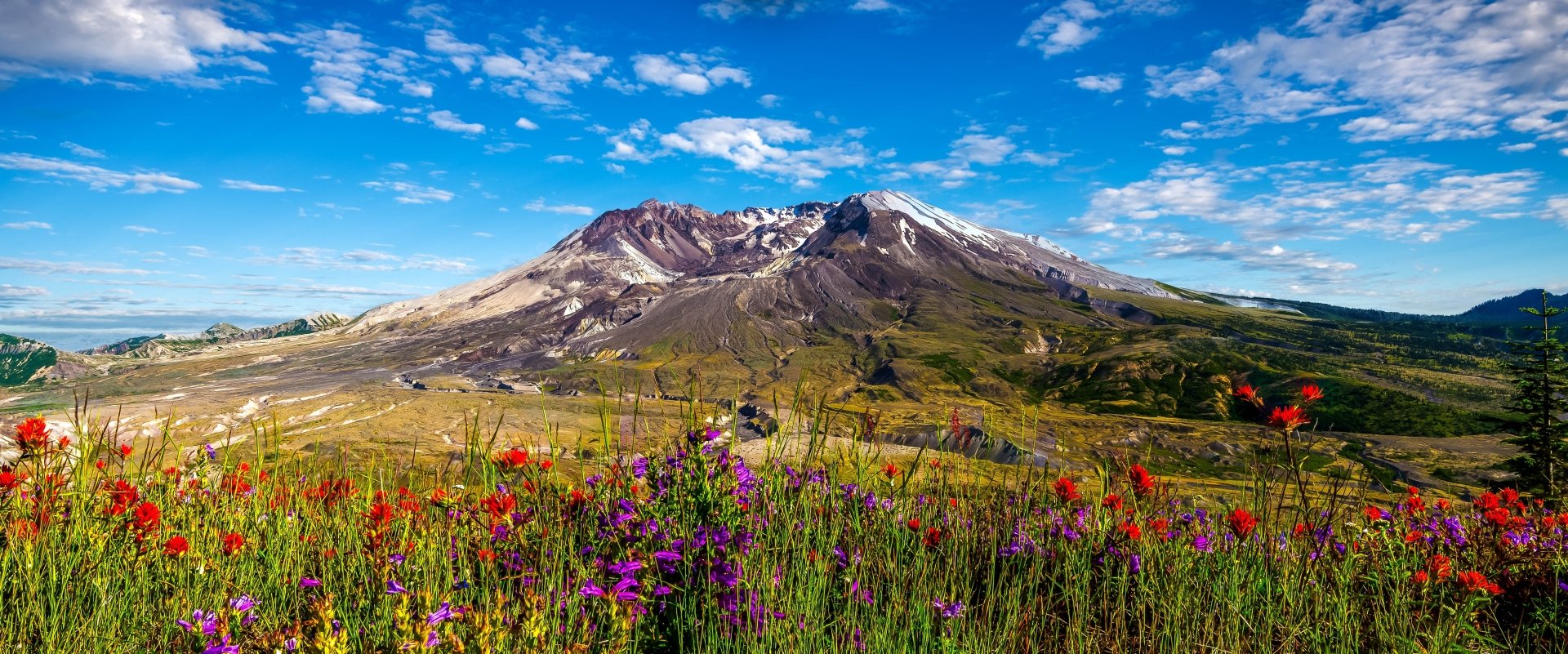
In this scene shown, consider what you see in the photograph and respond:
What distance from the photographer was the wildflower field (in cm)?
343

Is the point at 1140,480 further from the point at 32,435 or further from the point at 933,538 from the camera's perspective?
the point at 32,435

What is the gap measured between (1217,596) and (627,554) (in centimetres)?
345

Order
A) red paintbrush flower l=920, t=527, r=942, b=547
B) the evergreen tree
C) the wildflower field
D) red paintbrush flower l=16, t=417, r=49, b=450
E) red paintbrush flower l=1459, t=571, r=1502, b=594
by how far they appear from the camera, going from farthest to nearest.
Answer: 1. the evergreen tree
2. red paintbrush flower l=920, t=527, r=942, b=547
3. red paintbrush flower l=16, t=417, r=49, b=450
4. red paintbrush flower l=1459, t=571, r=1502, b=594
5. the wildflower field

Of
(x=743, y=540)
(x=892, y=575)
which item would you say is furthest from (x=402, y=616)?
(x=892, y=575)

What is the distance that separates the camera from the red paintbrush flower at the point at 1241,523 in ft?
14.5

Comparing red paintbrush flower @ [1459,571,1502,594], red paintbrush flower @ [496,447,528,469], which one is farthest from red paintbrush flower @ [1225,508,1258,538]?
red paintbrush flower @ [496,447,528,469]

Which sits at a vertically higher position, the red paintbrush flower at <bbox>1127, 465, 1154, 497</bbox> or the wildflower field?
the red paintbrush flower at <bbox>1127, 465, 1154, 497</bbox>

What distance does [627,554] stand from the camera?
3.95m

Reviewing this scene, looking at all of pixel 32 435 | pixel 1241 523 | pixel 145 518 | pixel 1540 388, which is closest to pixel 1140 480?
pixel 1241 523

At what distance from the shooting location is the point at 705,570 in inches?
151

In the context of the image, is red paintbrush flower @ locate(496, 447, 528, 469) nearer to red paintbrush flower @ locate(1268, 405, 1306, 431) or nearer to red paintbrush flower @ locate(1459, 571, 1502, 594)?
red paintbrush flower @ locate(1268, 405, 1306, 431)

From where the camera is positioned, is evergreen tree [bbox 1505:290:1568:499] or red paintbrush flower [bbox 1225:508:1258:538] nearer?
red paintbrush flower [bbox 1225:508:1258:538]

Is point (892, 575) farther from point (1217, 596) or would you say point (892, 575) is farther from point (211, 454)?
point (211, 454)

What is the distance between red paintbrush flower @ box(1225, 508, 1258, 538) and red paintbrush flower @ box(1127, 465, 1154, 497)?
19.8 inches
